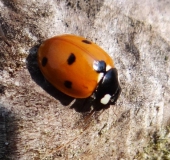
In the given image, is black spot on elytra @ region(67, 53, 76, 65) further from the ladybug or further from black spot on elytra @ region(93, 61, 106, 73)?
black spot on elytra @ region(93, 61, 106, 73)

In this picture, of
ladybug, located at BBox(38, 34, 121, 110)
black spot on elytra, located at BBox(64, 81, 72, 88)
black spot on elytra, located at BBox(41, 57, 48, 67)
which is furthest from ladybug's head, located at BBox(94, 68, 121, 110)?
Answer: black spot on elytra, located at BBox(41, 57, 48, 67)

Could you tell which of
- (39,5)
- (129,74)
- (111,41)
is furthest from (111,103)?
(39,5)

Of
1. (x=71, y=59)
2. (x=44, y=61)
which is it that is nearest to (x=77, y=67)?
(x=71, y=59)

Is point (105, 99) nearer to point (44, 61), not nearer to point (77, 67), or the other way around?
point (77, 67)

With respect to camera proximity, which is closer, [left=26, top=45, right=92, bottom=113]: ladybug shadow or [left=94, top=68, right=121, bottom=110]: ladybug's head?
[left=26, top=45, right=92, bottom=113]: ladybug shadow

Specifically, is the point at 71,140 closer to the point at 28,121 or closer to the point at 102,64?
the point at 28,121

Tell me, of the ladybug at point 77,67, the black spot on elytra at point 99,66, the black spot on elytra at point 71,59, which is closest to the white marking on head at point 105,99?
the ladybug at point 77,67
